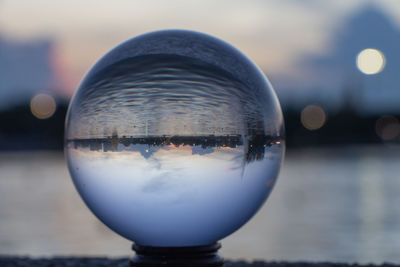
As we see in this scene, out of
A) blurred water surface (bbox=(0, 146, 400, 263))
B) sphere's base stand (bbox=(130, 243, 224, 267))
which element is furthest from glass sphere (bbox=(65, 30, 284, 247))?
blurred water surface (bbox=(0, 146, 400, 263))

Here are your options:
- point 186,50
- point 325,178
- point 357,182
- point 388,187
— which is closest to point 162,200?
point 186,50

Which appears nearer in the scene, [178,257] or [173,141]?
[173,141]

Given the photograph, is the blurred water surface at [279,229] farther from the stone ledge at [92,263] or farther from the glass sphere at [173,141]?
the glass sphere at [173,141]

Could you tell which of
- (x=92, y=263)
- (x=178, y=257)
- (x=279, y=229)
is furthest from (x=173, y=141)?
(x=279, y=229)

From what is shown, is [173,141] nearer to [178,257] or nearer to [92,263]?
[178,257]

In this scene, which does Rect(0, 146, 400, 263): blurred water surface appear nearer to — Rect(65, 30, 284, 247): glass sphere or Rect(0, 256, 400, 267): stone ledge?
Rect(0, 256, 400, 267): stone ledge

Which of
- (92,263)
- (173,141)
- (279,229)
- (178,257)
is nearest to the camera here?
(173,141)

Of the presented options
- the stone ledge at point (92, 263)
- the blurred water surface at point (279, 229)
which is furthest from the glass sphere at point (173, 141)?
the blurred water surface at point (279, 229)
